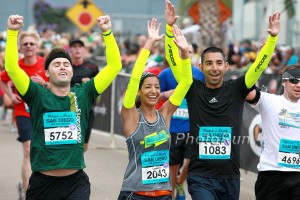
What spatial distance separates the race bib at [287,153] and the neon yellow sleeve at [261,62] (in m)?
0.64

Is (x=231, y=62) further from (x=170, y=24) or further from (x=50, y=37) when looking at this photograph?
(x=170, y=24)

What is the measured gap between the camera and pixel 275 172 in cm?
762

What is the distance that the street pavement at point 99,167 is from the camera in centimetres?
1122

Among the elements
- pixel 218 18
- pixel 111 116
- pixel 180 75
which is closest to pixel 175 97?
pixel 180 75

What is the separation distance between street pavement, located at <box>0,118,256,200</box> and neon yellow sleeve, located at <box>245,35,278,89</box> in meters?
3.76

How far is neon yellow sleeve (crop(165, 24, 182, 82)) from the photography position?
7602 mm

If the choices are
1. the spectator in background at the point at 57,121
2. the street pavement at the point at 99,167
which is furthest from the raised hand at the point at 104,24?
the street pavement at the point at 99,167

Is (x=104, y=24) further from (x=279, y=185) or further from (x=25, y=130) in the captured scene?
(x=25, y=130)

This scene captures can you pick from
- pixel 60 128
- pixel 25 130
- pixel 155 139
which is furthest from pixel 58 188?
pixel 25 130

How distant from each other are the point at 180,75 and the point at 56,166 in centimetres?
Answer: 150

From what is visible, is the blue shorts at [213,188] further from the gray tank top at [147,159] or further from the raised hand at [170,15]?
the raised hand at [170,15]

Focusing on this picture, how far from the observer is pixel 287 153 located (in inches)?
298

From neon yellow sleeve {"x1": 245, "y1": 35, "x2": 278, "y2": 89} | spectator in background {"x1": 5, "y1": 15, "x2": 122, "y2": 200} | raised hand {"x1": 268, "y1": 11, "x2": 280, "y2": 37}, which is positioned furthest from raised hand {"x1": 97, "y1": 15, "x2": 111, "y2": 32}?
raised hand {"x1": 268, "y1": 11, "x2": 280, "y2": 37}

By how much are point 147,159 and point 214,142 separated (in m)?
0.77
